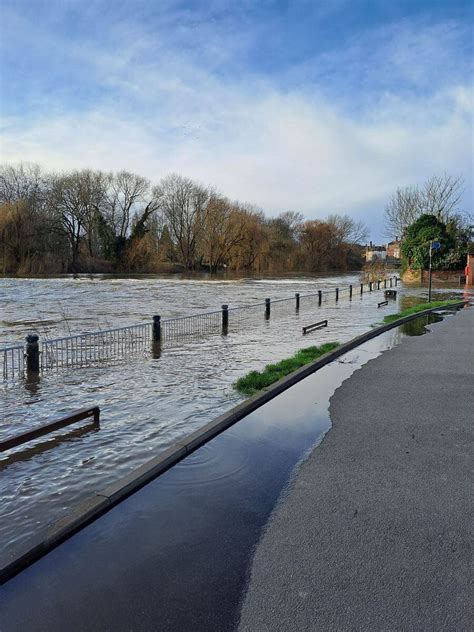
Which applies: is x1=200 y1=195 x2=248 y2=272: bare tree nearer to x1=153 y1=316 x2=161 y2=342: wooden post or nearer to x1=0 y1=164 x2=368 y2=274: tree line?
x1=0 y1=164 x2=368 y2=274: tree line

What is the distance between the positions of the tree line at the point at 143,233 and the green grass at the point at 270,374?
163 feet

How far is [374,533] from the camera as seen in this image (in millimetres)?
3584

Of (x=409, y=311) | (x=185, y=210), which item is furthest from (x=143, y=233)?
(x=409, y=311)

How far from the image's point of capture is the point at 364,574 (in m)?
3.10

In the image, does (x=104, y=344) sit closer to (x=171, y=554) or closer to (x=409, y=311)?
(x=171, y=554)

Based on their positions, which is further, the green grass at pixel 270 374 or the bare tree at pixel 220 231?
the bare tree at pixel 220 231

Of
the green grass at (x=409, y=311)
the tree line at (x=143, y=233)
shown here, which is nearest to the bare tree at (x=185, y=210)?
the tree line at (x=143, y=233)

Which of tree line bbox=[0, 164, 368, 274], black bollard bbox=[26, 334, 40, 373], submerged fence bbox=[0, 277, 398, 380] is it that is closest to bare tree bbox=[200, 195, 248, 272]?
tree line bbox=[0, 164, 368, 274]

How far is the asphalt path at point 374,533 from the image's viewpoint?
279 centimetres

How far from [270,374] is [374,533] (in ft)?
15.6

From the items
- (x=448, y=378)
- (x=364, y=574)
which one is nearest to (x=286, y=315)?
(x=448, y=378)

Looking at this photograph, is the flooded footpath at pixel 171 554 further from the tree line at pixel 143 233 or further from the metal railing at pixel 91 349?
the tree line at pixel 143 233

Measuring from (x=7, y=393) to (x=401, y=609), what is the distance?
262 inches

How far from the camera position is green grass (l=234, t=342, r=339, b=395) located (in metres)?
7.64
